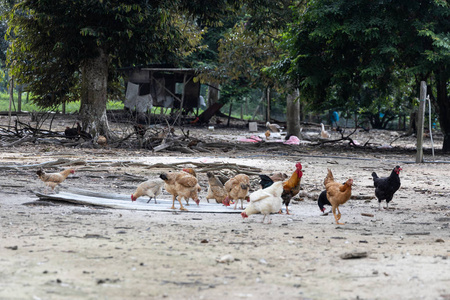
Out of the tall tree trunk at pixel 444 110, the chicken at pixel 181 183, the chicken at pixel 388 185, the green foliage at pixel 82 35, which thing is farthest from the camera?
the tall tree trunk at pixel 444 110

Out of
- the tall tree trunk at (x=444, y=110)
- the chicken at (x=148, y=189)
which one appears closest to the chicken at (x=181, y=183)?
the chicken at (x=148, y=189)

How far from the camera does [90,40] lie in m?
17.6

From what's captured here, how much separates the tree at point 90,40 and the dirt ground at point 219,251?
8.83 m

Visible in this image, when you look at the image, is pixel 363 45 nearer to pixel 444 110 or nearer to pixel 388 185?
pixel 444 110

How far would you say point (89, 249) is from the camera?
15.8ft

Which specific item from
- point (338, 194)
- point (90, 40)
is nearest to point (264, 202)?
point (338, 194)

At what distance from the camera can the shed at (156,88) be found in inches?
1225

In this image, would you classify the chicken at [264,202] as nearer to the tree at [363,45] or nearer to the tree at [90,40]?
the tree at [90,40]

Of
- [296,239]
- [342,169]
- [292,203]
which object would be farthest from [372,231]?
[342,169]

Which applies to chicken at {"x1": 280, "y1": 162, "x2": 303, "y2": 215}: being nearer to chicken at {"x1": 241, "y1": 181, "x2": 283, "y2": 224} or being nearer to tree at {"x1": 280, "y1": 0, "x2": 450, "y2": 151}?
chicken at {"x1": 241, "y1": 181, "x2": 283, "y2": 224}

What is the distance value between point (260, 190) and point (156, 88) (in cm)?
2662

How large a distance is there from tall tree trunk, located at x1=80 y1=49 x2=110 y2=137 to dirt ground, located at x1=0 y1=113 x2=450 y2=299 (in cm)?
925

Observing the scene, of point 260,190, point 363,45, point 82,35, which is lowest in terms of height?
point 260,190

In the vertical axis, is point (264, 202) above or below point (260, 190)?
below
